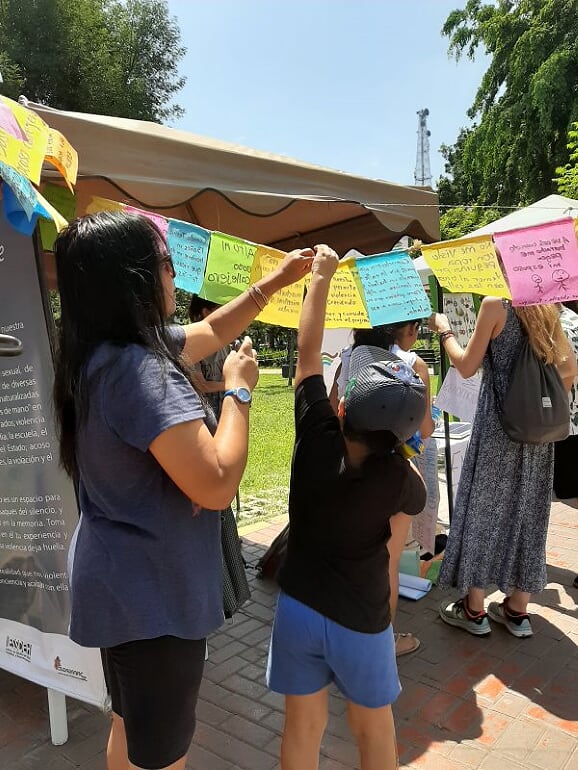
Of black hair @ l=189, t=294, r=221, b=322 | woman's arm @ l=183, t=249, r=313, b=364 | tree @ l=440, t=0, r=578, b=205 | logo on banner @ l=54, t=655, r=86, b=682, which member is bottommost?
logo on banner @ l=54, t=655, r=86, b=682

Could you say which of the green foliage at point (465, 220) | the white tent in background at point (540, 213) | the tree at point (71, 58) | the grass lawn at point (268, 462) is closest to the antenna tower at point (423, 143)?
the green foliage at point (465, 220)

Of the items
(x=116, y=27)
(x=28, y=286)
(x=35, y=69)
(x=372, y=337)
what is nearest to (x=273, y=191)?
(x=372, y=337)

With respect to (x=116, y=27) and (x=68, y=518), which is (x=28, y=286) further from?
(x=116, y=27)

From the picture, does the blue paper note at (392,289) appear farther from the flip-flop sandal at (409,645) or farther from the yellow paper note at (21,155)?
the flip-flop sandal at (409,645)

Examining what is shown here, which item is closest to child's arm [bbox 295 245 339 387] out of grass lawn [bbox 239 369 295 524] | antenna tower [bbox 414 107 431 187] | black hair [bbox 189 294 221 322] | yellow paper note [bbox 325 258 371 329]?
yellow paper note [bbox 325 258 371 329]

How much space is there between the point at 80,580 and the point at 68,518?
98cm

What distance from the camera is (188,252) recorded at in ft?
7.82

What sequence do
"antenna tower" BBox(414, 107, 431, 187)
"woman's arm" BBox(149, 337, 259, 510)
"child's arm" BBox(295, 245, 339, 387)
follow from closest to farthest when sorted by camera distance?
"woman's arm" BBox(149, 337, 259, 510) → "child's arm" BBox(295, 245, 339, 387) → "antenna tower" BBox(414, 107, 431, 187)

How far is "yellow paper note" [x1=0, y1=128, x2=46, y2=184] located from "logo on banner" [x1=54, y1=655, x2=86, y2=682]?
72.0 inches

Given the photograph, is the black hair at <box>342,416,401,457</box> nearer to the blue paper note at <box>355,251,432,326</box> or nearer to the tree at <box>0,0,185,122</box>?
the blue paper note at <box>355,251,432,326</box>

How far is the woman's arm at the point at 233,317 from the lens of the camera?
1.80 meters

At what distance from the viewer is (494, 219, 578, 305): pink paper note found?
2.46 m

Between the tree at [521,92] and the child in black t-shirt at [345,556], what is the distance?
14.1 m

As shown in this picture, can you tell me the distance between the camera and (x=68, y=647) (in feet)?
7.44
